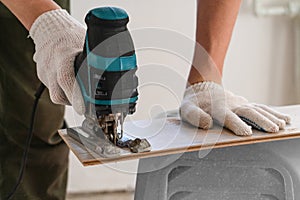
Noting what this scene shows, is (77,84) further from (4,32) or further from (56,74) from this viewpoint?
(4,32)

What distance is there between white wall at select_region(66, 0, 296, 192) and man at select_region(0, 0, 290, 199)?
0.41m

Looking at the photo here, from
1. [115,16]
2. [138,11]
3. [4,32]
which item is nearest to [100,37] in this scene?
[115,16]

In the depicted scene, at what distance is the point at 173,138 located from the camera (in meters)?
0.95

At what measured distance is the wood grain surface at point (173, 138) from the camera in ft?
2.88

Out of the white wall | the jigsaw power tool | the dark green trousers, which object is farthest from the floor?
the jigsaw power tool

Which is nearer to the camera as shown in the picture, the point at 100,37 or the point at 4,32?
the point at 100,37

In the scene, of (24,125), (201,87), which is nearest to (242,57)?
(24,125)

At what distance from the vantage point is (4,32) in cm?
152

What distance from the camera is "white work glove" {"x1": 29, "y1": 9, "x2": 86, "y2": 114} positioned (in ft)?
2.97

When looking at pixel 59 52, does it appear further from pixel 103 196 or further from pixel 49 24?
pixel 103 196

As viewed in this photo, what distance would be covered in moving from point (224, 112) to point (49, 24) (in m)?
0.33

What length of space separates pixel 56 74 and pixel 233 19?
0.50 meters

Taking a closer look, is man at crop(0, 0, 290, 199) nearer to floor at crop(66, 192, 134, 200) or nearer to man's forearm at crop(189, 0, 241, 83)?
man's forearm at crop(189, 0, 241, 83)

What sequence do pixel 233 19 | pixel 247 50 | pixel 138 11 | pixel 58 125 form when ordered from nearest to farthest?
pixel 233 19, pixel 58 125, pixel 138 11, pixel 247 50
